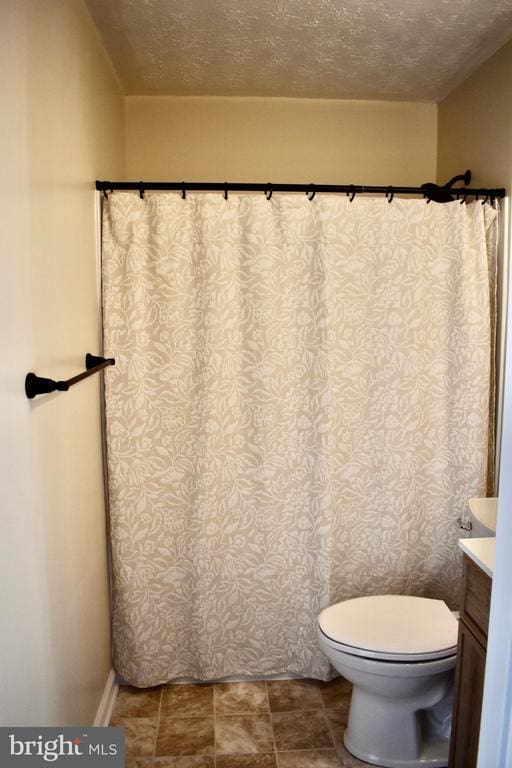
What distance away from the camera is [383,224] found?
2.25m

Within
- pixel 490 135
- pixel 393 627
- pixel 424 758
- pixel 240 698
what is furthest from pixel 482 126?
pixel 240 698

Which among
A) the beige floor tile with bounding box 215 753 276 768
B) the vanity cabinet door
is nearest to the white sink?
the vanity cabinet door

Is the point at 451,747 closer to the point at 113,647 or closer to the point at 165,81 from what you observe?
the point at 113,647

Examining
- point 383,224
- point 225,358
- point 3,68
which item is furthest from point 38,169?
point 383,224

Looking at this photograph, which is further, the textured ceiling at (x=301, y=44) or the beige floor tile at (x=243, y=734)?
the beige floor tile at (x=243, y=734)

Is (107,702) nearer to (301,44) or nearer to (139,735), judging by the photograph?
(139,735)

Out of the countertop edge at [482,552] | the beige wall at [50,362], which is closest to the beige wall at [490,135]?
the countertop edge at [482,552]

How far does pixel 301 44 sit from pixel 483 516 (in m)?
1.63

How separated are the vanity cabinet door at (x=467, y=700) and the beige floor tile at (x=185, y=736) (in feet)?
2.59

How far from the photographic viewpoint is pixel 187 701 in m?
2.30

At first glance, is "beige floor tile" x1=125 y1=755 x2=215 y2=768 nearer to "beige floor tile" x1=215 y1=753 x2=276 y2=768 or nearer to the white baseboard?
"beige floor tile" x1=215 y1=753 x2=276 y2=768

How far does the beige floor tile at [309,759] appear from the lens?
1977mm

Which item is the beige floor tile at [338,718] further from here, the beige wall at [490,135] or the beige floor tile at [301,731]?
the beige wall at [490,135]

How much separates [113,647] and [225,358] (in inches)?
44.9
